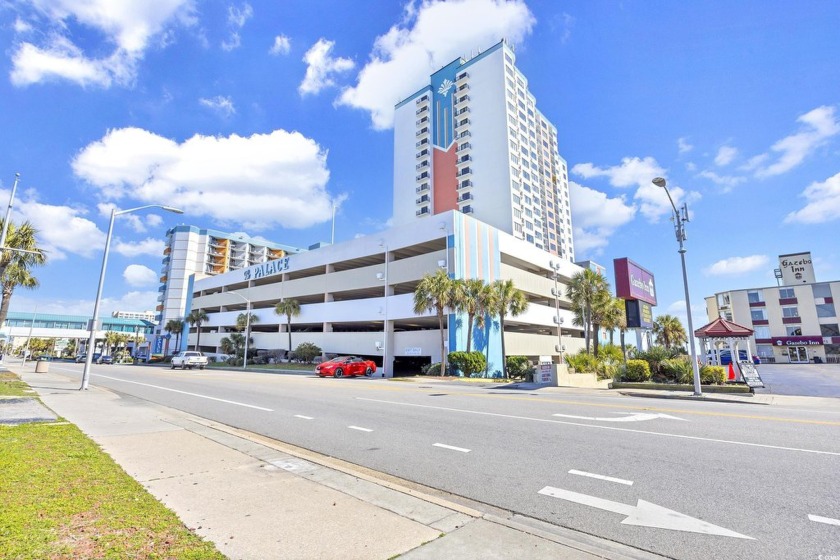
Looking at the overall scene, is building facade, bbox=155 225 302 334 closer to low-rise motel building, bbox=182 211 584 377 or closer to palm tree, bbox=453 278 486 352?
low-rise motel building, bbox=182 211 584 377

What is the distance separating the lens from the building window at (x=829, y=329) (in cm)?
6594

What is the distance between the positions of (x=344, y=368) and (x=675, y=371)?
887 inches

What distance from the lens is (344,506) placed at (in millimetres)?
4734

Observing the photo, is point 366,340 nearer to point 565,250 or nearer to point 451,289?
point 451,289

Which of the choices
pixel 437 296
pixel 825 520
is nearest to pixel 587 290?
pixel 437 296

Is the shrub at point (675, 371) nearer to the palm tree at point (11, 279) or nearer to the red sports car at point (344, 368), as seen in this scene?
the red sports car at point (344, 368)

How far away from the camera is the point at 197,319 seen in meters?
68.1

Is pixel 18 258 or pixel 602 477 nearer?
pixel 602 477

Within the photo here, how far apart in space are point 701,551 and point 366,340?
38.6 meters

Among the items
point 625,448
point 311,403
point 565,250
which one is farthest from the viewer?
point 565,250

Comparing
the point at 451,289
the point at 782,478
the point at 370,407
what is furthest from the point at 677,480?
the point at 451,289

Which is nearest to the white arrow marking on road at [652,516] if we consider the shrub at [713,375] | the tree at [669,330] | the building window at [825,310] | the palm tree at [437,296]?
the shrub at [713,375]

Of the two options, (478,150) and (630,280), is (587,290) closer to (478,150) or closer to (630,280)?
(630,280)

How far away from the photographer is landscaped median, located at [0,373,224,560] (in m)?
3.48
